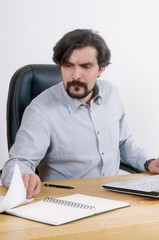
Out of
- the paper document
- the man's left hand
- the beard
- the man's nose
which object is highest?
the man's nose

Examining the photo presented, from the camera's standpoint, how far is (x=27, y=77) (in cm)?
173

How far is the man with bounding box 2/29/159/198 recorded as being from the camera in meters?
1.63

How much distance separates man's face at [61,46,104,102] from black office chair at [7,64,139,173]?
0.45ft

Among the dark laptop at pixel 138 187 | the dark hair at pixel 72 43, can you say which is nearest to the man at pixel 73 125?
the dark hair at pixel 72 43

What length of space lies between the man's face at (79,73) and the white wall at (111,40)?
0.63 meters

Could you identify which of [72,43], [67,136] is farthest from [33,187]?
[72,43]

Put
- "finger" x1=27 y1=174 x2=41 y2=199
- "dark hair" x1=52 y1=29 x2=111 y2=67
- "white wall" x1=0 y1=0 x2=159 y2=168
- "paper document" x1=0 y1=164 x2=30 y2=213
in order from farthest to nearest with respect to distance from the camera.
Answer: "white wall" x1=0 y1=0 x2=159 y2=168, "dark hair" x1=52 y1=29 x2=111 y2=67, "finger" x1=27 y1=174 x2=41 y2=199, "paper document" x1=0 y1=164 x2=30 y2=213

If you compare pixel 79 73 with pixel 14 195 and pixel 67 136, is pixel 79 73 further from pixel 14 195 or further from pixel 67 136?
pixel 14 195

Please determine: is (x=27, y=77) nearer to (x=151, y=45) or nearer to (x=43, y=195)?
(x=43, y=195)

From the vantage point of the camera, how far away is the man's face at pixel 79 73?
167 cm

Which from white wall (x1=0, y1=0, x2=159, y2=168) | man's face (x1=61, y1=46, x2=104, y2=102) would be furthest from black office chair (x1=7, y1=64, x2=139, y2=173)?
white wall (x1=0, y1=0, x2=159, y2=168)

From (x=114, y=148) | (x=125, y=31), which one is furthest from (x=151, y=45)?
(x=114, y=148)

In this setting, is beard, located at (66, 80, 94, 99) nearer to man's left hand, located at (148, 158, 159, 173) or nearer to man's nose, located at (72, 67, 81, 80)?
man's nose, located at (72, 67, 81, 80)

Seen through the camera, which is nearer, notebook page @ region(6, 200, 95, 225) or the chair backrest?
notebook page @ region(6, 200, 95, 225)
